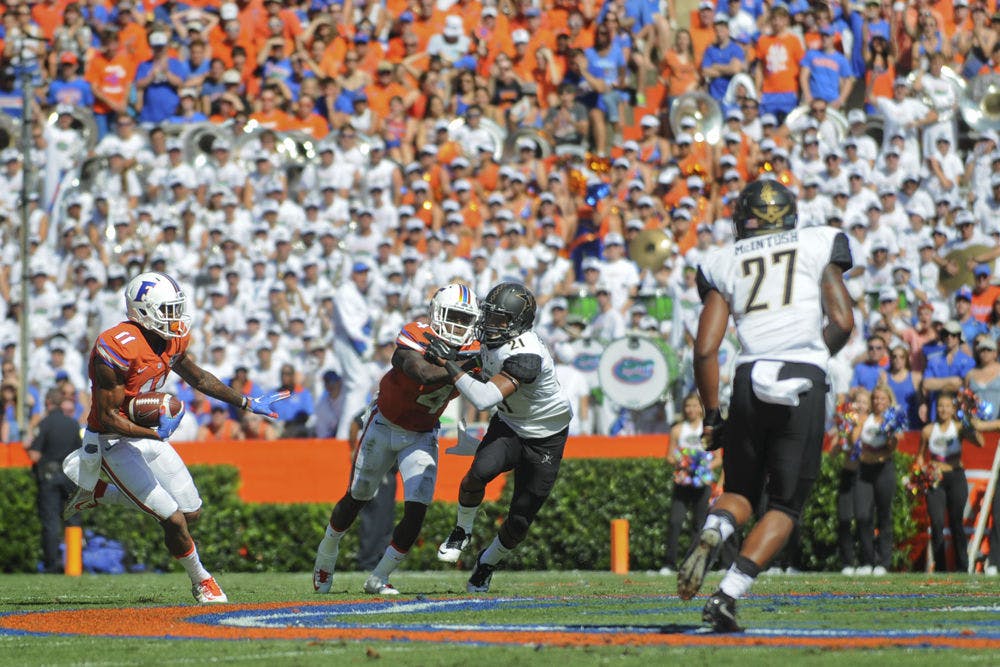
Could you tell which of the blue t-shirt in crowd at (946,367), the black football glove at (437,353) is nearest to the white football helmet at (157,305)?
the black football glove at (437,353)

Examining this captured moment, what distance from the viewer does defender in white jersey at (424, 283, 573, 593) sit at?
10727mm

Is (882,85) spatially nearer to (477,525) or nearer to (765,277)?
(477,525)

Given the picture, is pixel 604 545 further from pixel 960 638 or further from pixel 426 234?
pixel 960 638

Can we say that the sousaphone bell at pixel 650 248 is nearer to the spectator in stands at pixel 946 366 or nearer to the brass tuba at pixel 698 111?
the brass tuba at pixel 698 111

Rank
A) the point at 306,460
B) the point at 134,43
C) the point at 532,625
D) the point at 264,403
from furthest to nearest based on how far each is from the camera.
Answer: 1. the point at 134,43
2. the point at 306,460
3. the point at 264,403
4. the point at 532,625

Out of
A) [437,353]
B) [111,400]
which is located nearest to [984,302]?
[437,353]

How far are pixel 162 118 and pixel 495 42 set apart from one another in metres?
4.59

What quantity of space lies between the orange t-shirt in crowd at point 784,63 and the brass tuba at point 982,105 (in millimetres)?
2075

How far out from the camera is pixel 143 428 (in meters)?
10.4

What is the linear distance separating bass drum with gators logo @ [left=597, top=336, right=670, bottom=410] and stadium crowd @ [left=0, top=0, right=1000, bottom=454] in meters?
0.24

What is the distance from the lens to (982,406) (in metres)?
15.9

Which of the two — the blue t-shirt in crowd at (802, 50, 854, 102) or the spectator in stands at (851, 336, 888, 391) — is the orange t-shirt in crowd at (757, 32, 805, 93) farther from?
the spectator in stands at (851, 336, 888, 391)

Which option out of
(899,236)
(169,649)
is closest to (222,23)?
(899,236)

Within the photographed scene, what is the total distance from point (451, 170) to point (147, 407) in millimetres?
11709
